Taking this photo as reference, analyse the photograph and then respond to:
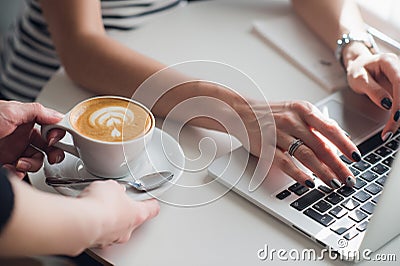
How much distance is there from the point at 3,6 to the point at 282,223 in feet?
5.44

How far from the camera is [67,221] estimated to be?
2.52 feet

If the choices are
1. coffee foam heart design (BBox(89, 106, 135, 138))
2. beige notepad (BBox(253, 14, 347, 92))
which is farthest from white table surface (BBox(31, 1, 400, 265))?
coffee foam heart design (BBox(89, 106, 135, 138))

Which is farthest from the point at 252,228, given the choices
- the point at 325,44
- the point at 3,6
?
the point at 3,6

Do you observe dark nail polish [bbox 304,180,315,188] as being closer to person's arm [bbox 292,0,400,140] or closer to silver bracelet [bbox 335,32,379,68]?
person's arm [bbox 292,0,400,140]

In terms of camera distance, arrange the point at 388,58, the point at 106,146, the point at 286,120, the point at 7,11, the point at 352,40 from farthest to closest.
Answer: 1. the point at 7,11
2. the point at 352,40
3. the point at 388,58
4. the point at 286,120
5. the point at 106,146

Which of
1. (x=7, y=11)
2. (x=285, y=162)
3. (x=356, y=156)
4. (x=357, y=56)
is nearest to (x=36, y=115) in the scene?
(x=285, y=162)

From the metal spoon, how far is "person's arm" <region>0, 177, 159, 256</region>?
0.19 ft

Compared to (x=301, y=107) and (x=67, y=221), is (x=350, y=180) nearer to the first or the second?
(x=301, y=107)

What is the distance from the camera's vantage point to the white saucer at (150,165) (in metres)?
0.92

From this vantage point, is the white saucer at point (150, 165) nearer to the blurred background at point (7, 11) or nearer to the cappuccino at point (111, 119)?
the cappuccino at point (111, 119)

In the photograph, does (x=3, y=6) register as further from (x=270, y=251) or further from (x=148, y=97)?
(x=270, y=251)

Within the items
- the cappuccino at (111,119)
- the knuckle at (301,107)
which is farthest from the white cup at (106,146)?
the knuckle at (301,107)

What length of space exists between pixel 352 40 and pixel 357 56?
0.05 m

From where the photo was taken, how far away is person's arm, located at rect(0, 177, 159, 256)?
73 centimetres
